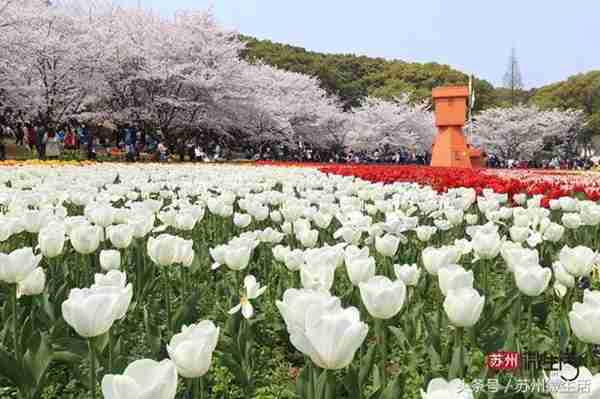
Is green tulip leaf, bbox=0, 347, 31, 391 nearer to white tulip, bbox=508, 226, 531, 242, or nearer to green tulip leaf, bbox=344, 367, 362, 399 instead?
green tulip leaf, bbox=344, 367, 362, 399

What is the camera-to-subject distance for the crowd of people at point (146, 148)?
80.3 feet

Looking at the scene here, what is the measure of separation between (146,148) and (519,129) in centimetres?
3504

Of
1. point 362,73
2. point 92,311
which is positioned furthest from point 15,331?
point 362,73

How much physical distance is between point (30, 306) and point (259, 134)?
115 ft

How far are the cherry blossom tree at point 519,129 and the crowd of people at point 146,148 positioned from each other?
1764mm

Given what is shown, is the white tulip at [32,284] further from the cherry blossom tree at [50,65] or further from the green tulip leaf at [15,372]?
the cherry blossom tree at [50,65]

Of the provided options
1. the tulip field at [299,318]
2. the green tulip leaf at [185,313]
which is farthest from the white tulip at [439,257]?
the green tulip leaf at [185,313]

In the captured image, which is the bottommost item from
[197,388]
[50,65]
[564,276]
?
[197,388]

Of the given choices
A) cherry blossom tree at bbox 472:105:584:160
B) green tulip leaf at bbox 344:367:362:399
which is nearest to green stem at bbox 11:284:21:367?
green tulip leaf at bbox 344:367:362:399

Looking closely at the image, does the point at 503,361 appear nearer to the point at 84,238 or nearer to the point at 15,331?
the point at 15,331

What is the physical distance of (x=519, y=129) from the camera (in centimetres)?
5281

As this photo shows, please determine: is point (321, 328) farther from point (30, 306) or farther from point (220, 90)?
point (220, 90)

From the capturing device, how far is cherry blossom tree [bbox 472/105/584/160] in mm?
52844

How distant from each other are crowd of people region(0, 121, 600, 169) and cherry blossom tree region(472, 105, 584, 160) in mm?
1764
